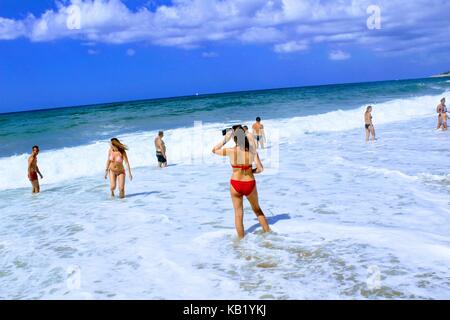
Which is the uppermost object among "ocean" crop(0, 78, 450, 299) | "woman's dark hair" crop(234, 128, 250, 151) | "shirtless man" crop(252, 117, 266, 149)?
"woman's dark hair" crop(234, 128, 250, 151)

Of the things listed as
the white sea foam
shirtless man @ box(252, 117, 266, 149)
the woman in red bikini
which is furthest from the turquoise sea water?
the woman in red bikini

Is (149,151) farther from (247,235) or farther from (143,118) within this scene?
(143,118)

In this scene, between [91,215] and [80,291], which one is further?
[91,215]

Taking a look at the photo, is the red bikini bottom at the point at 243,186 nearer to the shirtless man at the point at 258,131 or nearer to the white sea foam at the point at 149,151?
the white sea foam at the point at 149,151

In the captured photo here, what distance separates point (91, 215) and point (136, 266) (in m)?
3.75

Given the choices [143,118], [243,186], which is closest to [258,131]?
[243,186]

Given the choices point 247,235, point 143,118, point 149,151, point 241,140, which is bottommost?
point 247,235

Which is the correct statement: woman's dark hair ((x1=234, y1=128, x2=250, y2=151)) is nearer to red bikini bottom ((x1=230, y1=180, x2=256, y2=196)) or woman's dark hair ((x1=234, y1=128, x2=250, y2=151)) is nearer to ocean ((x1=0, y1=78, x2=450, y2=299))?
red bikini bottom ((x1=230, y1=180, x2=256, y2=196))

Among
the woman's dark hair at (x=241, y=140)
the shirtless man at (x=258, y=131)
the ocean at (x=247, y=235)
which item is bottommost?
the ocean at (x=247, y=235)

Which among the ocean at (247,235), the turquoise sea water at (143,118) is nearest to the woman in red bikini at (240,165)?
the ocean at (247,235)

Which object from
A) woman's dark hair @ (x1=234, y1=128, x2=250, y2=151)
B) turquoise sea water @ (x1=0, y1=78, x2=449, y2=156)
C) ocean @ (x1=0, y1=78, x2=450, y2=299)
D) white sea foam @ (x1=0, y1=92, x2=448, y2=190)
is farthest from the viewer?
turquoise sea water @ (x1=0, y1=78, x2=449, y2=156)
